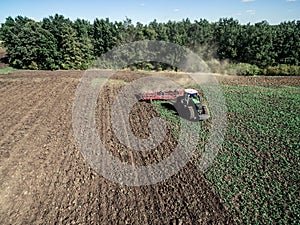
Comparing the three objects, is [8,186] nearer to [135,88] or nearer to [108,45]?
[135,88]

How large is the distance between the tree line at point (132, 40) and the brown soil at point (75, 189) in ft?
72.7

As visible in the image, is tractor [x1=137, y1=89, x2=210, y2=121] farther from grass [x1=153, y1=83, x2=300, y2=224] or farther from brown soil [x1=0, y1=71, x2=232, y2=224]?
brown soil [x1=0, y1=71, x2=232, y2=224]

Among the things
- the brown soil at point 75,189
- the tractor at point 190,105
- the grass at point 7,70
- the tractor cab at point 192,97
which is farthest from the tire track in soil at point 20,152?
the grass at point 7,70

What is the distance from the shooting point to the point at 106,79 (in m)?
25.5

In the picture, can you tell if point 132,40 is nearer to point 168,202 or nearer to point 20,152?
point 20,152

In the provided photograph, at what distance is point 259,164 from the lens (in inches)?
396

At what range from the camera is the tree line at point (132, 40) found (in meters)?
33.0

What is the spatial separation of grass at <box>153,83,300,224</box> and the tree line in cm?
1881

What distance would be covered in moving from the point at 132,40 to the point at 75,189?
30.3 meters

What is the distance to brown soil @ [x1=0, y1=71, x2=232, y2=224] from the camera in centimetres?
764

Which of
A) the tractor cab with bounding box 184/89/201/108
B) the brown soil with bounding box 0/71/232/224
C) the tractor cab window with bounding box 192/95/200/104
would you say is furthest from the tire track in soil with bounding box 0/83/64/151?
the tractor cab window with bounding box 192/95/200/104

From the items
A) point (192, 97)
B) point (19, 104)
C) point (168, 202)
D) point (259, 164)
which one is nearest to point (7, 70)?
point (19, 104)

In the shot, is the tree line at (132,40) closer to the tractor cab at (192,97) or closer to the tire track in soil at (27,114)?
the tire track in soil at (27,114)

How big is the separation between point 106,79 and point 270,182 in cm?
1999
